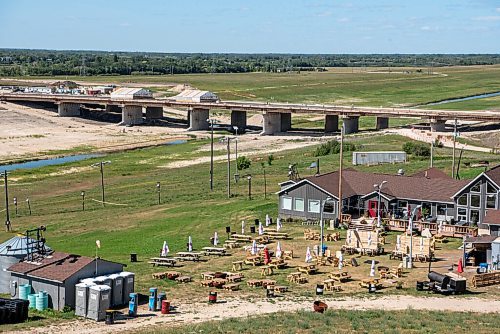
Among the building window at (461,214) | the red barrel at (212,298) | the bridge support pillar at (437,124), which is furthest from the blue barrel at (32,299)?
the bridge support pillar at (437,124)

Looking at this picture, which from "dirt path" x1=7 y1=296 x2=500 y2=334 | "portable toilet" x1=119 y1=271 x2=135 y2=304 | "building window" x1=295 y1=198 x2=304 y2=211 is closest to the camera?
"dirt path" x1=7 y1=296 x2=500 y2=334

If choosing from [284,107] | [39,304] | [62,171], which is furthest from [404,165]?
[284,107]

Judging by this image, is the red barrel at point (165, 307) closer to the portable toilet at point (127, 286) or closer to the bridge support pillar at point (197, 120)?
the portable toilet at point (127, 286)

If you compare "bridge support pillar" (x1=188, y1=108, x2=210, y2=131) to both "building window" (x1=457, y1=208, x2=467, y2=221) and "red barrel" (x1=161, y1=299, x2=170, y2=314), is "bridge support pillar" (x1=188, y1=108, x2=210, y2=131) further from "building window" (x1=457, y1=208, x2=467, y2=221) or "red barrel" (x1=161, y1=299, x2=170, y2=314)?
"red barrel" (x1=161, y1=299, x2=170, y2=314)

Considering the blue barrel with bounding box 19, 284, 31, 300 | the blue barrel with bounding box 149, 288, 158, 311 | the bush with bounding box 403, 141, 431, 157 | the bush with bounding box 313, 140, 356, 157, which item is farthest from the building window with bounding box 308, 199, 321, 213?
the bush with bounding box 313, 140, 356, 157

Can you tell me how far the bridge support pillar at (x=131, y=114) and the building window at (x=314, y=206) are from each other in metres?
96.5

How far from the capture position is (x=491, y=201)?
165ft

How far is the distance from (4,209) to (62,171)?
25.7 metres

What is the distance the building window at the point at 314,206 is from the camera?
55.1 meters

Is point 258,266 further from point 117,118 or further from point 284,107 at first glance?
point 117,118

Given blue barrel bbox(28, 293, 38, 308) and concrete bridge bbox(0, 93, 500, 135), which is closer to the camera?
blue barrel bbox(28, 293, 38, 308)

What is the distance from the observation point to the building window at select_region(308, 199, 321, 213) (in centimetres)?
5506

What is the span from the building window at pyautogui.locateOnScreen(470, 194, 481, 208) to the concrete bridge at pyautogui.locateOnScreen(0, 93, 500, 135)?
6326cm

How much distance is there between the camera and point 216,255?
47281mm
